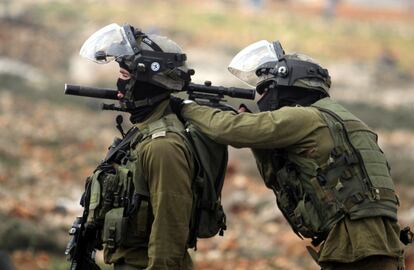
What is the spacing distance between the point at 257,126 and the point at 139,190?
0.67 metres

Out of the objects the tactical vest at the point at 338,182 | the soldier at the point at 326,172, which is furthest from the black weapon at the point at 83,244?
the tactical vest at the point at 338,182

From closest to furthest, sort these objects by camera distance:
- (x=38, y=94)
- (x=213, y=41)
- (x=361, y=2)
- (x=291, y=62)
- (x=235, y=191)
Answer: (x=291, y=62) < (x=235, y=191) < (x=38, y=94) < (x=213, y=41) < (x=361, y=2)

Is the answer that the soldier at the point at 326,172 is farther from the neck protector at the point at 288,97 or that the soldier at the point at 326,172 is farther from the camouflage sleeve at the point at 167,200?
the camouflage sleeve at the point at 167,200

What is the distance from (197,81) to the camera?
2456 centimetres

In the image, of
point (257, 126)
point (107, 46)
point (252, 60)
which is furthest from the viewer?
point (252, 60)

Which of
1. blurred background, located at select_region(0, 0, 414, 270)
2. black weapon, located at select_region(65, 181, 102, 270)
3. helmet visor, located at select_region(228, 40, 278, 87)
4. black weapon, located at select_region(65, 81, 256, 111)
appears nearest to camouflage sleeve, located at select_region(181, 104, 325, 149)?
black weapon, located at select_region(65, 81, 256, 111)

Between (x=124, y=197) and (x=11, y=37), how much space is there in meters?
23.4

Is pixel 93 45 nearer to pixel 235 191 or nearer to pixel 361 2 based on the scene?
pixel 235 191

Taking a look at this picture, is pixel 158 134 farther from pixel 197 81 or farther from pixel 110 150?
pixel 197 81

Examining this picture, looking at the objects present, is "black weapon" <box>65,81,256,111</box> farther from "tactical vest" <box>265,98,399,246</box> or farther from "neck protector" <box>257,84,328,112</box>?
"tactical vest" <box>265,98,399,246</box>

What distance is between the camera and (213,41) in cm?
3002

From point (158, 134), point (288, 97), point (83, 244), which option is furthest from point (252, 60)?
point (83, 244)

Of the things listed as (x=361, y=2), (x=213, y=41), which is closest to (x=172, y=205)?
(x=213, y=41)

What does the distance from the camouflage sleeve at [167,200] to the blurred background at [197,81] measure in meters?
1.48
